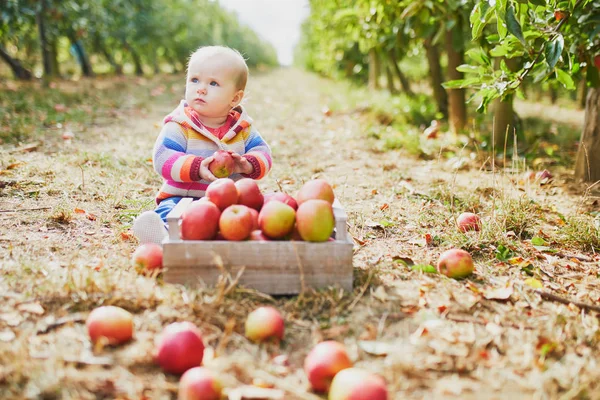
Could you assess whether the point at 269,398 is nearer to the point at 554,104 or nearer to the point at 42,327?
the point at 42,327

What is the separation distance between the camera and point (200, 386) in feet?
5.21

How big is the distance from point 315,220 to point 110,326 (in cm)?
91

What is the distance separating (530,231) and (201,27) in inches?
947

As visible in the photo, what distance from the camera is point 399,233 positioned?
3.33 metres

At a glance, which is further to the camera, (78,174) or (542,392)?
(78,174)

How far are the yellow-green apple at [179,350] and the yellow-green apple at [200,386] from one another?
109mm

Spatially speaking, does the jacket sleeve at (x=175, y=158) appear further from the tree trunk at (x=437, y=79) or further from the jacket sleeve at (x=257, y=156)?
the tree trunk at (x=437, y=79)

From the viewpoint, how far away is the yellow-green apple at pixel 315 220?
2227mm

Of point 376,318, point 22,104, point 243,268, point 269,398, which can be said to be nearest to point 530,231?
point 376,318

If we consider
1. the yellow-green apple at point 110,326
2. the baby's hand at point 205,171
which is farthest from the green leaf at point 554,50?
the yellow-green apple at point 110,326

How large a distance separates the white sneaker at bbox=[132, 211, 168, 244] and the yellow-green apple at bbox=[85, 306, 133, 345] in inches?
34.1

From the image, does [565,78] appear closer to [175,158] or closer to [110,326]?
[175,158]

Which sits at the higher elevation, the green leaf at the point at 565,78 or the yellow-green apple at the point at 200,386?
the green leaf at the point at 565,78

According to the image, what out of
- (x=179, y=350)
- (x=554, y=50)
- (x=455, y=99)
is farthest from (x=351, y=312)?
(x=455, y=99)
